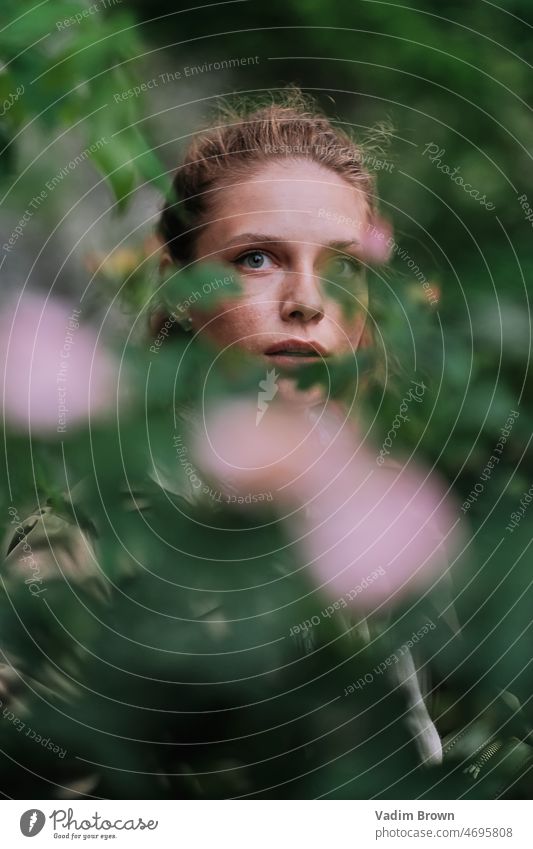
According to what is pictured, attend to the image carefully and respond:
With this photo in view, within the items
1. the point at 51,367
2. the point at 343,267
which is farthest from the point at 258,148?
the point at 51,367

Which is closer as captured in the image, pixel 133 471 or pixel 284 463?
pixel 133 471

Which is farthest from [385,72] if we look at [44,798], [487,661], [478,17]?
[44,798]

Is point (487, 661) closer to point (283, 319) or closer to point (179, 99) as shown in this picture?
point (283, 319)

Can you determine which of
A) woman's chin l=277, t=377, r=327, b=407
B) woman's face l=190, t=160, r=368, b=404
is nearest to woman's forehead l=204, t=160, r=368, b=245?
woman's face l=190, t=160, r=368, b=404

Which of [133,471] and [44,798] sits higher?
[133,471]

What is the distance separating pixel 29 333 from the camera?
613 millimetres

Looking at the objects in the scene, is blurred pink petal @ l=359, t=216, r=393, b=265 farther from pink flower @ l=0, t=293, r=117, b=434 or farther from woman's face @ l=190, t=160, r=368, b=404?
pink flower @ l=0, t=293, r=117, b=434

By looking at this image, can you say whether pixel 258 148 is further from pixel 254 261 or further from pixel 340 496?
pixel 340 496

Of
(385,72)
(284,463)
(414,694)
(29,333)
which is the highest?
(385,72)

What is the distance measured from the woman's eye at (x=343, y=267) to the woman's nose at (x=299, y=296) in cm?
1

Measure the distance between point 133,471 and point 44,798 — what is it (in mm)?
→ 303

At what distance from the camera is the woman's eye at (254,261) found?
2.17 ft

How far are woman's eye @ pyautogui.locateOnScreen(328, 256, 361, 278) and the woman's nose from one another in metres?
0.01

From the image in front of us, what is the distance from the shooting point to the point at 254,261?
2.19 ft
